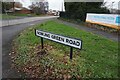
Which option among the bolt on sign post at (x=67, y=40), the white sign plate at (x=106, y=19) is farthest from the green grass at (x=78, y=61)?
the white sign plate at (x=106, y=19)

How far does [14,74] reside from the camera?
6.30 m

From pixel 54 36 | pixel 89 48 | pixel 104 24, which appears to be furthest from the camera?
pixel 104 24

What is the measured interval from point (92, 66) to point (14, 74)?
2.58 m

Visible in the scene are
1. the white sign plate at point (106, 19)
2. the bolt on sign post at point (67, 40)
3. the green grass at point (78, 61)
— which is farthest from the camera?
the white sign plate at point (106, 19)

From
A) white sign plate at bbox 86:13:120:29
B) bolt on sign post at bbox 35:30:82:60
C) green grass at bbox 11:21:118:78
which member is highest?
white sign plate at bbox 86:13:120:29

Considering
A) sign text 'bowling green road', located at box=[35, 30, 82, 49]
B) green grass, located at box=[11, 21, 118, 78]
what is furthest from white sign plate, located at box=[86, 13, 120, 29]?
sign text 'bowling green road', located at box=[35, 30, 82, 49]

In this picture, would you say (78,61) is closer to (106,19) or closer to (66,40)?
(66,40)

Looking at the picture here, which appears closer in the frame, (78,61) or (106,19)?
(78,61)

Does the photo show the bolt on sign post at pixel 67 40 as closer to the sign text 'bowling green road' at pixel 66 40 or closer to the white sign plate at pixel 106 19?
the sign text 'bowling green road' at pixel 66 40

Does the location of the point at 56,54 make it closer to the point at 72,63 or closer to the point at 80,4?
the point at 72,63

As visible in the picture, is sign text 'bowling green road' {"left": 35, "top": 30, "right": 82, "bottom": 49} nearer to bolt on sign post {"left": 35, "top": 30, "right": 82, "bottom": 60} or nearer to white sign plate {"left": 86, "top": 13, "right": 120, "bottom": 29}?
bolt on sign post {"left": 35, "top": 30, "right": 82, "bottom": 60}

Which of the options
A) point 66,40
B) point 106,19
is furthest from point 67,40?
point 106,19

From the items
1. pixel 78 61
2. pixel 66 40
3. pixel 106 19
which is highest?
pixel 106 19

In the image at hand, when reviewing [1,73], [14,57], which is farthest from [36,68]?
[14,57]
